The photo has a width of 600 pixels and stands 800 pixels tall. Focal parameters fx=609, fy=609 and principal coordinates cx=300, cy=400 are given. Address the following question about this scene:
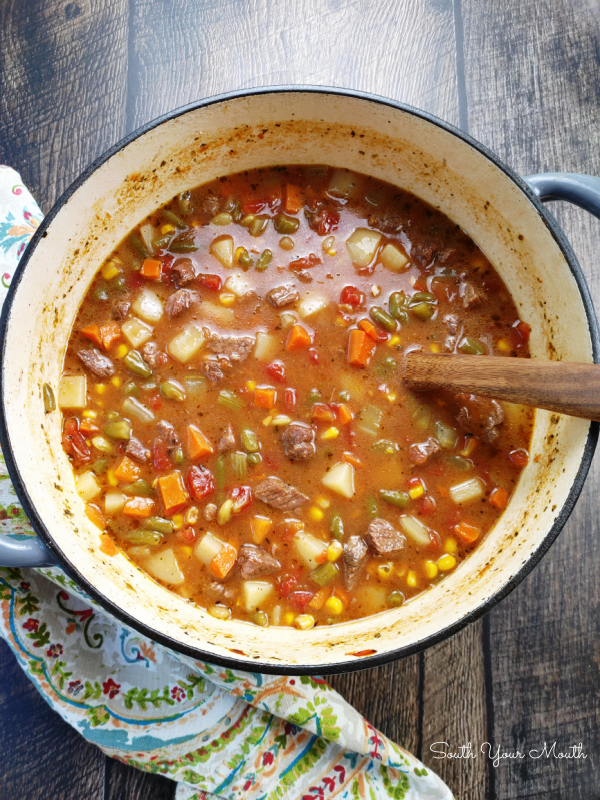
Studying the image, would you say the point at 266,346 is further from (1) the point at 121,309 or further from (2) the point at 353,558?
(2) the point at 353,558

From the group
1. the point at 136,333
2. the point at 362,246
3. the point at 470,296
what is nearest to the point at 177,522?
the point at 136,333

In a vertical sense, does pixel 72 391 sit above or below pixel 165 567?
above

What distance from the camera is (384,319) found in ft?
10.1

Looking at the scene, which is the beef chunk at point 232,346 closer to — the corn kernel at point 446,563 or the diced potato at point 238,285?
the diced potato at point 238,285

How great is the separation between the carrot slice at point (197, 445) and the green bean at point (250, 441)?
0.54ft

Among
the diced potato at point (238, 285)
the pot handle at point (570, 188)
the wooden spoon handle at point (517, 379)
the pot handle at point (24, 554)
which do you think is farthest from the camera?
the diced potato at point (238, 285)

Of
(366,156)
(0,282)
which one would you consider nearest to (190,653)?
(0,282)

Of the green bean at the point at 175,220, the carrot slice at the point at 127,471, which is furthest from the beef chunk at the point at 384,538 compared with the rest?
the green bean at the point at 175,220

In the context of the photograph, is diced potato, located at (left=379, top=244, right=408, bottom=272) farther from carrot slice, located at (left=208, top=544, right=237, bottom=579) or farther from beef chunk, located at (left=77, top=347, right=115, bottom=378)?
carrot slice, located at (left=208, top=544, right=237, bottom=579)

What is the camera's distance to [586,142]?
11.4 feet

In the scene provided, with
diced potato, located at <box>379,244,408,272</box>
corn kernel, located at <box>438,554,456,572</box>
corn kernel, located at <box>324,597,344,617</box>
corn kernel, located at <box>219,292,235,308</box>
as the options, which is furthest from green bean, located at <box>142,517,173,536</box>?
diced potato, located at <box>379,244,408,272</box>

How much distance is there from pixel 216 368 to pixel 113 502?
0.84m

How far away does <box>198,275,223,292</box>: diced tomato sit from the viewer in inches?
123

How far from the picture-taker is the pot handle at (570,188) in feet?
8.32
